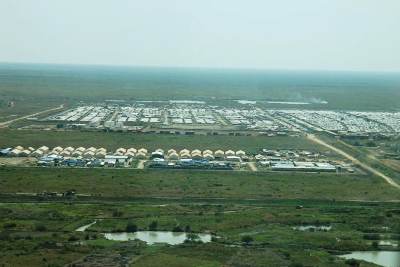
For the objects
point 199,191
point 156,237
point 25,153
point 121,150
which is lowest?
point 156,237

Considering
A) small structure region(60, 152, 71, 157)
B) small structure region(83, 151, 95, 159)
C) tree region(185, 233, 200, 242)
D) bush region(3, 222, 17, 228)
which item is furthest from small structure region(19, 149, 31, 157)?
tree region(185, 233, 200, 242)

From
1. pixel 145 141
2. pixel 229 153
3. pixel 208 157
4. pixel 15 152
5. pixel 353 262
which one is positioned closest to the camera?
pixel 353 262

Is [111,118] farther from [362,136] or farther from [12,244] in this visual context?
[12,244]

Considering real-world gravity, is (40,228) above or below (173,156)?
below

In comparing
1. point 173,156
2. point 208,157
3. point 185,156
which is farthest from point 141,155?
point 208,157

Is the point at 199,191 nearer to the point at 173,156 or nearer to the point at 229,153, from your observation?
the point at 173,156

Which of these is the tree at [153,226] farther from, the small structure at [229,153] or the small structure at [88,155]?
the small structure at [229,153]

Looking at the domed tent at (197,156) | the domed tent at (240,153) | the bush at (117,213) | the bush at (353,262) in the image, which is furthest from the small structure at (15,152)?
the bush at (353,262)
